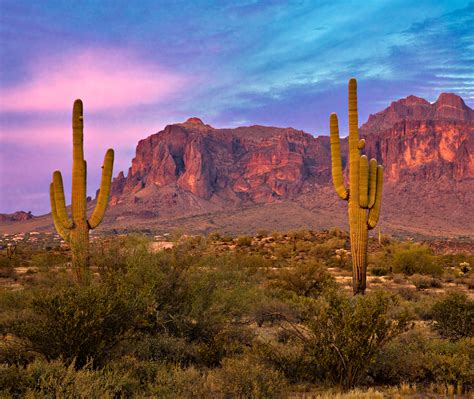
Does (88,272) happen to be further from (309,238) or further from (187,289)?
(309,238)

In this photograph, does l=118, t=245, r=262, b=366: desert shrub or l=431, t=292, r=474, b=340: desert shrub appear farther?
l=431, t=292, r=474, b=340: desert shrub

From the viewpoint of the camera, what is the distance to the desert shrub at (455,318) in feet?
35.1

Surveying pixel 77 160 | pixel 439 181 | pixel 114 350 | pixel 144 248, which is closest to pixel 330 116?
pixel 77 160

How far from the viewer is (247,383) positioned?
6562 millimetres

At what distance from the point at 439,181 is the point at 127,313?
12597cm

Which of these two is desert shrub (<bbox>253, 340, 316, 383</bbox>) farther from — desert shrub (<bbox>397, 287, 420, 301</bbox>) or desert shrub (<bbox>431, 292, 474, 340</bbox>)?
desert shrub (<bbox>397, 287, 420, 301</bbox>)

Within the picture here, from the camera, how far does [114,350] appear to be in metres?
7.98

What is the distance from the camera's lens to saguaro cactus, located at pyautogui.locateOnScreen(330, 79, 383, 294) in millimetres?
17812

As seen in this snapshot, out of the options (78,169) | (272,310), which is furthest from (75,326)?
(78,169)

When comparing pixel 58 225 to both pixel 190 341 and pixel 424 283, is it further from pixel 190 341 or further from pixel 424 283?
pixel 424 283

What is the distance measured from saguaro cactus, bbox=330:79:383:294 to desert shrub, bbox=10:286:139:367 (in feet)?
38.2

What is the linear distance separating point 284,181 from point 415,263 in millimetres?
131586

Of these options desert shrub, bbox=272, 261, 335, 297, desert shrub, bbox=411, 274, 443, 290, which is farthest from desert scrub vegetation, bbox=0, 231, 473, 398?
desert shrub, bbox=411, 274, 443, 290

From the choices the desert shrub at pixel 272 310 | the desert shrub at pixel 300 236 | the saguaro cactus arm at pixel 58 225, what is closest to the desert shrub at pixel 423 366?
the desert shrub at pixel 272 310
